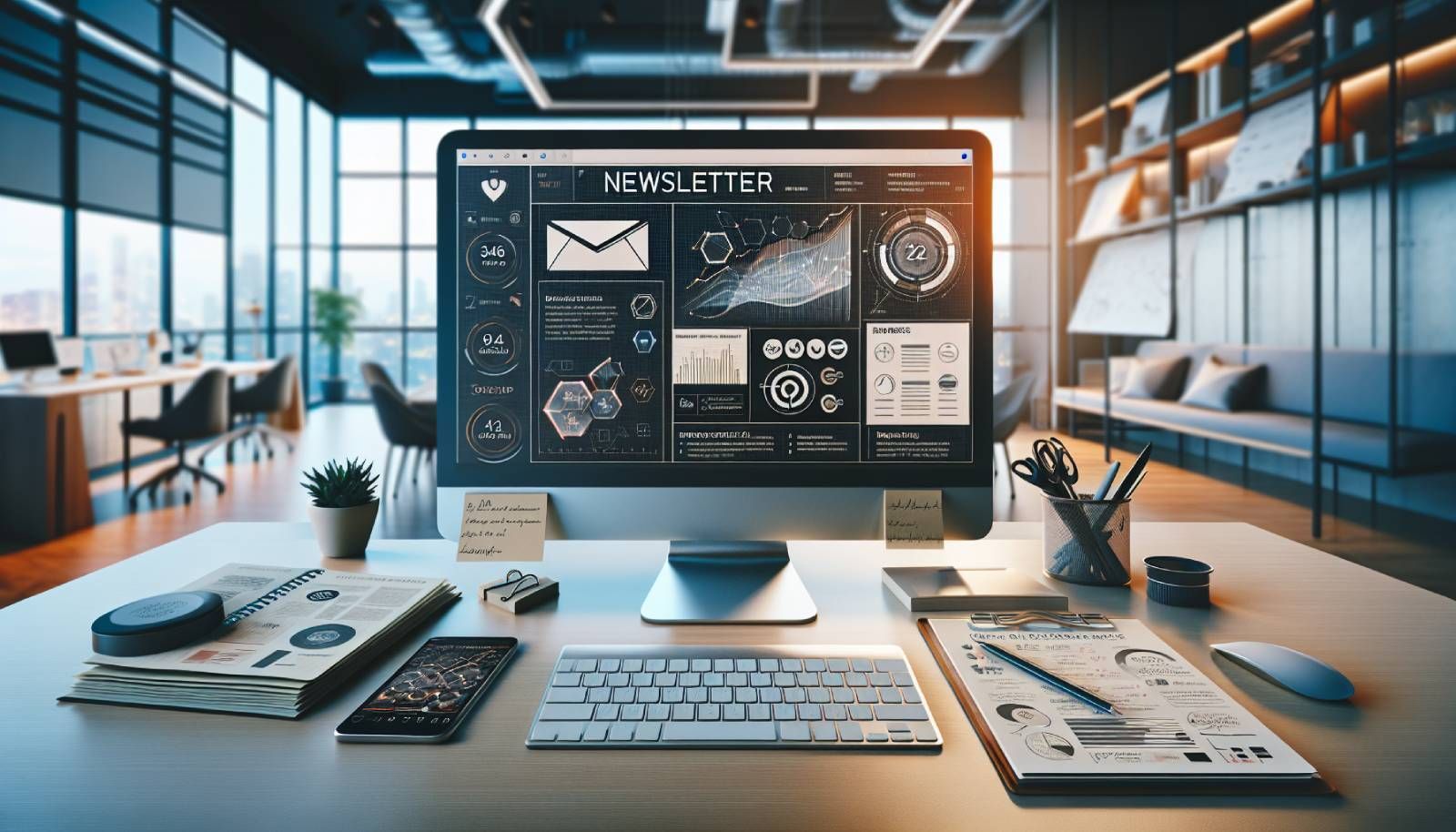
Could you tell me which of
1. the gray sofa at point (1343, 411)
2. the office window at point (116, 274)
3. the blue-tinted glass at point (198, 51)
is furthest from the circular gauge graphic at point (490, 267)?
the blue-tinted glass at point (198, 51)

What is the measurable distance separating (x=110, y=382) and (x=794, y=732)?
599cm

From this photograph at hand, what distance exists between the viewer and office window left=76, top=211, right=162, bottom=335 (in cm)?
643

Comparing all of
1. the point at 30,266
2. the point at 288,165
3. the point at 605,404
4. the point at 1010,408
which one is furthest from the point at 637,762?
the point at 288,165

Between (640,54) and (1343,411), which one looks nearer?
(1343,411)

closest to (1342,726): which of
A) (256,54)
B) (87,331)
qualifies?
(87,331)

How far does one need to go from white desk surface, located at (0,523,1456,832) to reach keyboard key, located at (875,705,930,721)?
2cm

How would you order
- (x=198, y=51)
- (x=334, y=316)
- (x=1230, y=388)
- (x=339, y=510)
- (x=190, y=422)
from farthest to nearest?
(x=334, y=316) < (x=198, y=51) < (x=1230, y=388) < (x=190, y=422) < (x=339, y=510)

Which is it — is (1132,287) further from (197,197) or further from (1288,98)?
(197,197)

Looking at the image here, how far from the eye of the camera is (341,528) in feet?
4.13

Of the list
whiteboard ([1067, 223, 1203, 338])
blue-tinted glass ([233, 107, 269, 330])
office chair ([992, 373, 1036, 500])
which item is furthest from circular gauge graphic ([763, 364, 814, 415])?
blue-tinted glass ([233, 107, 269, 330])

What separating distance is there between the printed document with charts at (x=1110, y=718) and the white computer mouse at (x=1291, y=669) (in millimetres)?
58

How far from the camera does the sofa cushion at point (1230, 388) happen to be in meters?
6.17

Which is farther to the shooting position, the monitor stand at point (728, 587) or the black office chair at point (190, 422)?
the black office chair at point (190, 422)

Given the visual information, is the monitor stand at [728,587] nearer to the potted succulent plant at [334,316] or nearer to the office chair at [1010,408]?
the office chair at [1010,408]
